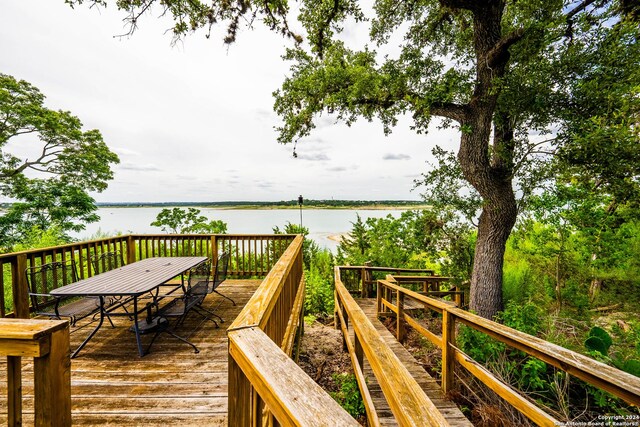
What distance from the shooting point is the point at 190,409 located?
215 cm

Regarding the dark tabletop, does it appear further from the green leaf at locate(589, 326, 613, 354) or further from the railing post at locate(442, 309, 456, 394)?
the green leaf at locate(589, 326, 613, 354)

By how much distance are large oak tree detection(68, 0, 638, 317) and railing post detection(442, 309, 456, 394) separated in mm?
3454

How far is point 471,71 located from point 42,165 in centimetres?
1885

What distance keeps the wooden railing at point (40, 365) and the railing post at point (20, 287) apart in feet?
12.4

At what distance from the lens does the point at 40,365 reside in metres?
1.04

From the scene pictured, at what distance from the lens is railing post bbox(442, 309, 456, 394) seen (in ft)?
9.00

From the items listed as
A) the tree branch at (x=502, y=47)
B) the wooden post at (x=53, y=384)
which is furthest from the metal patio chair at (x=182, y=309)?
the tree branch at (x=502, y=47)

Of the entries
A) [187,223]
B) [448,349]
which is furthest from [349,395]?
[187,223]

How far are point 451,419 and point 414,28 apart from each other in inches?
319

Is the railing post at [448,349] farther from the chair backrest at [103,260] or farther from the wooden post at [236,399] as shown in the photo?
the chair backrest at [103,260]

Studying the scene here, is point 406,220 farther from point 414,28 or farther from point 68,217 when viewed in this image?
point 68,217

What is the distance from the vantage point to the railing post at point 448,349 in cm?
274

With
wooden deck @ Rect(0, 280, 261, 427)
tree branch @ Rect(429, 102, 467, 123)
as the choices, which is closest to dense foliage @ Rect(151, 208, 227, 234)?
wooden deck @ Rect(0, 280, 261, 427)

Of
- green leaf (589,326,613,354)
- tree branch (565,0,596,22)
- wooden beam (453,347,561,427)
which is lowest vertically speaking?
green leaf (589,326,613,354)
